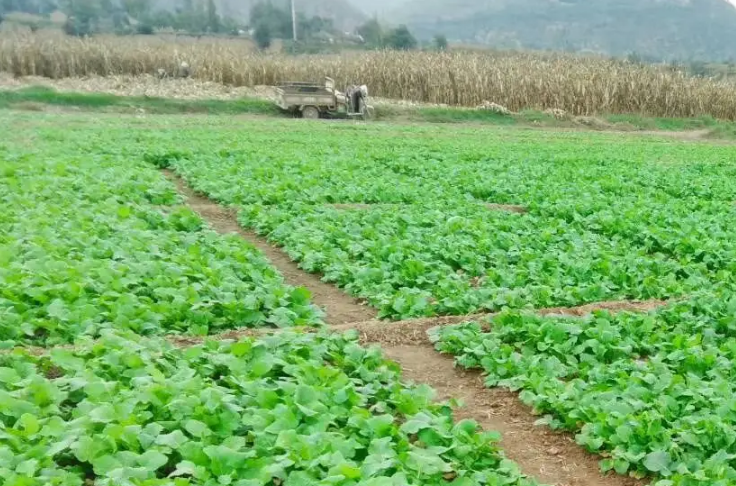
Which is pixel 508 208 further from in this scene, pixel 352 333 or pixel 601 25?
pixel 601 25

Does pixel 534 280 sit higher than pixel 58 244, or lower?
lower

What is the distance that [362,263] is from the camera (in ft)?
32.7

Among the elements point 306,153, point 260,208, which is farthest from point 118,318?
point 306,153

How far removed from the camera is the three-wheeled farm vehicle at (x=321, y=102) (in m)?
34.7

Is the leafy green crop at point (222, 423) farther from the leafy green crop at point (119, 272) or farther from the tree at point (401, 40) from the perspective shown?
the tree at point (401, 40)

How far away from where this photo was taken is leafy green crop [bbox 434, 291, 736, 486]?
5.28 metres

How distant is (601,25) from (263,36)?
109577 millimetres

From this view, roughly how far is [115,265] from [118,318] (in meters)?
1.41

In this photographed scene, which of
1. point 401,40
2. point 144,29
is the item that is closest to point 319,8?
point 401,40

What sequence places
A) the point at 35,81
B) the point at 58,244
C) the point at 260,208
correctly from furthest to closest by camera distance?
the point at 35,81 < the point at 260,208 < the point at 58,244

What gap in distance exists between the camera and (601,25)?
16438 centimetres

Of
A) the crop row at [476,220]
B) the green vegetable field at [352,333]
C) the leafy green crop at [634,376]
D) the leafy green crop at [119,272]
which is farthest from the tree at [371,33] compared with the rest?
the leafy green crop at [634,376]

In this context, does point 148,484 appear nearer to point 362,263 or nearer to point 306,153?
point 362,263

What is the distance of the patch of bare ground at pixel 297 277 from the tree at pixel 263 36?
5930cm
